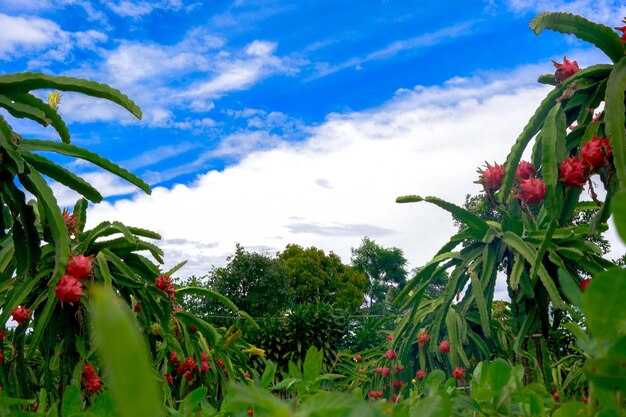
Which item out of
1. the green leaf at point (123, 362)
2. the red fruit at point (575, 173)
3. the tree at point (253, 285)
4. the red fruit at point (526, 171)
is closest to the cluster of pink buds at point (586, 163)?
the red fruit at point (575, 173)

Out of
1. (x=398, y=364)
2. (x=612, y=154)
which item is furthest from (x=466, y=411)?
(x=398, y=364)

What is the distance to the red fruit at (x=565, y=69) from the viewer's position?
117 inches

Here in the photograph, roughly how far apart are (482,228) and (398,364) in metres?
1.73

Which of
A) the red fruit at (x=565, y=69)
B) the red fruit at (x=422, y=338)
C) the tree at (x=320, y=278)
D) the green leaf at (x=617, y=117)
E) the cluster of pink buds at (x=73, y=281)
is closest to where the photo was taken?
the green leaf at (x=617, y=117)

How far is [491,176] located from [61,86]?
222 cm

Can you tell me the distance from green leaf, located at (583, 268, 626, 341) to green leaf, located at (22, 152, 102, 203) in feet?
9.11

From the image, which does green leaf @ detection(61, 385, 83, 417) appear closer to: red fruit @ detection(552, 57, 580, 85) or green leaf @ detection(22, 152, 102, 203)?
green leaf @ detection(22, 152, 102, 203)

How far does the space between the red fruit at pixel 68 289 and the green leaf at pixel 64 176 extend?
56cm

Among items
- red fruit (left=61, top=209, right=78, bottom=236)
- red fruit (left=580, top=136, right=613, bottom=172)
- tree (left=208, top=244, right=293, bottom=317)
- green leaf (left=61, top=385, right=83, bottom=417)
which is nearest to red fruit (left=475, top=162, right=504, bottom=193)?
red fruit (left=580, top=136, right=613, bottom=172)

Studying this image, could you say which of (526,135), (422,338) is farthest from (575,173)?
(422,338)

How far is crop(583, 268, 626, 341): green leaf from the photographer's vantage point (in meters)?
0.27

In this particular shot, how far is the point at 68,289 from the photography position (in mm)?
3070

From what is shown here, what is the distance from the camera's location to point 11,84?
2.64 metres

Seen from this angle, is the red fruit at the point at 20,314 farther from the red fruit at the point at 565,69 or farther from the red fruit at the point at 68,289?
the red fruit at the point at 565,69
